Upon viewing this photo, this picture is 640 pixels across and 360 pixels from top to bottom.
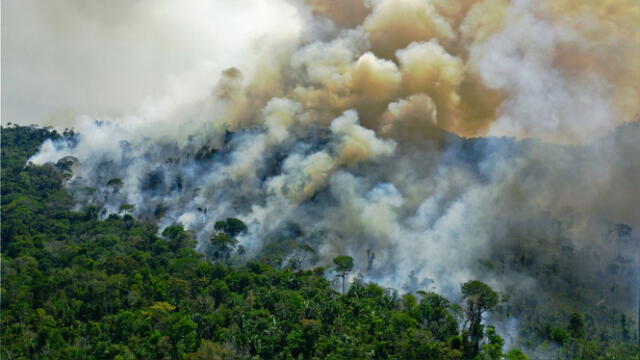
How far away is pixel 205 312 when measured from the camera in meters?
74.3

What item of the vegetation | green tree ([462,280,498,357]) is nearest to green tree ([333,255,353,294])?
the vegetation

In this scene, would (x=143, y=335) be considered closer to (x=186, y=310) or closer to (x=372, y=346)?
(x=186, y=310)

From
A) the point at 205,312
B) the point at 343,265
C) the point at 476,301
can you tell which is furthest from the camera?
the point at 343,265

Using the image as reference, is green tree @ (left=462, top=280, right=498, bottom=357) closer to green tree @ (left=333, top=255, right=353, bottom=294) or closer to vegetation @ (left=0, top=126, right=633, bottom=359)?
vegetation @ (left=0, top=126, right=633, bottom=359)

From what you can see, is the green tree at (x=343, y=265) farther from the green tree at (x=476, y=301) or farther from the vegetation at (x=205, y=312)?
the green tree at (x=476, y=301)

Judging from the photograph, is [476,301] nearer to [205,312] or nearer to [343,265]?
Answer: [343,265]

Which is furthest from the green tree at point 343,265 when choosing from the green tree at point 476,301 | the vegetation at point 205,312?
the green tree at point 476,301

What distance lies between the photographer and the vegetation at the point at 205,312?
6281 centimetres

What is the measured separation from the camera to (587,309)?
92750 millimetres

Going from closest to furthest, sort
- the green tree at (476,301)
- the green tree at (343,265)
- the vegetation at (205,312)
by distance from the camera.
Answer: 1. the vegetation at (205,312)
2. the green tree at (476,301)
3. the green tree at (343,265)

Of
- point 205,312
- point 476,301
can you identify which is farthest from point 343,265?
point 205,312

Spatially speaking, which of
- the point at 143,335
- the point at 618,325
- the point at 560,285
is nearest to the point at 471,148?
the point at 560,285

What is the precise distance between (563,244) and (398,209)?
2963cm

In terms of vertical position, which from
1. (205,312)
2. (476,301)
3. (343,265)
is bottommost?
(205,312)
